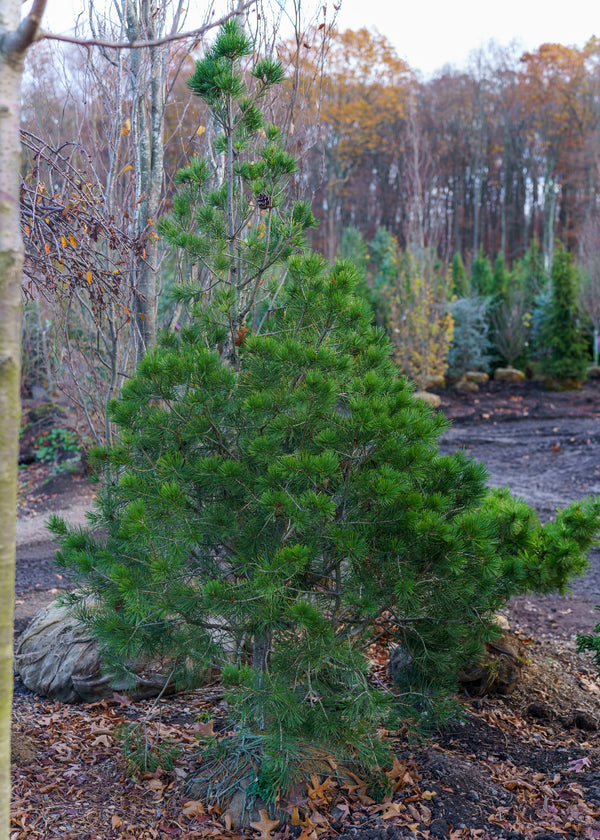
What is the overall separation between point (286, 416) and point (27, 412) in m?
11.3

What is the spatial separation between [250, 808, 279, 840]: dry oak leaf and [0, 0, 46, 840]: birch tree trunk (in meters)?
1.51

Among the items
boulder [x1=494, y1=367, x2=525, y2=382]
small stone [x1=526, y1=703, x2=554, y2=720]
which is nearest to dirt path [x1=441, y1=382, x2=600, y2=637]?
boulder [x1=494, y1=367, x2=525, y2=382]

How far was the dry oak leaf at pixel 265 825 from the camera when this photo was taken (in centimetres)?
257

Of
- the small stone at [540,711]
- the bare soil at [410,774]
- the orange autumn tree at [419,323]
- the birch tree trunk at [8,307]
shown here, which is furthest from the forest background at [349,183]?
the small stone at [540,711]

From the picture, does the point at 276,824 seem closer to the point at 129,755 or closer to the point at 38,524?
the point at 129,755

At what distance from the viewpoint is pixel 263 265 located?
9.12 feet

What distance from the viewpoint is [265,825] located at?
2594 mm

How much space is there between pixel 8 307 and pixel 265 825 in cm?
222

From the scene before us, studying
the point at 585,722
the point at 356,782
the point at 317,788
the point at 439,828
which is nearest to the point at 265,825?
the point at 317,788

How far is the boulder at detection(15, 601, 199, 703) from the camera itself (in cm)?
380

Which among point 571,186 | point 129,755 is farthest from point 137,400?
point 571,186

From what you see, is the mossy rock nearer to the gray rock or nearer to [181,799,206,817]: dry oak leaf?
the gray rock

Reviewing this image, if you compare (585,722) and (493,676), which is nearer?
(585,722)

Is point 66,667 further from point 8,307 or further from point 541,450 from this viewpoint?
Result: point 541,450
